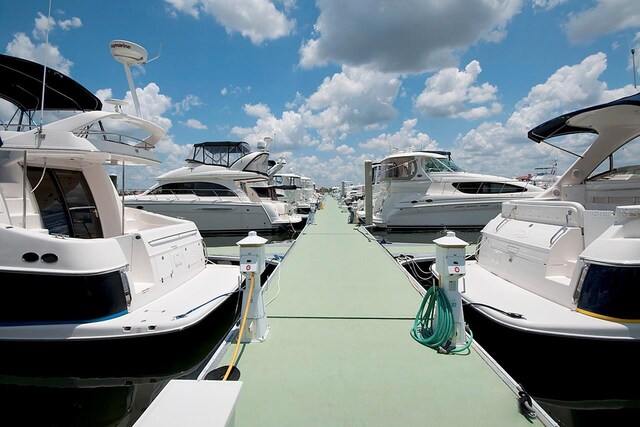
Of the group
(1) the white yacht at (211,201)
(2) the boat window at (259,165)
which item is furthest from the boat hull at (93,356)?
(2) the boat window at (259,165)

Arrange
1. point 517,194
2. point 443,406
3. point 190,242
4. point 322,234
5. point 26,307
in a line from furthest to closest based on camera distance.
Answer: point 517,194
point 322,234
point 190,242
point 26,307
point 443,406

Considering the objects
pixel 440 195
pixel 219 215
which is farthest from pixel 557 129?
pixel 219 215

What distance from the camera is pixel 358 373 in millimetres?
2924

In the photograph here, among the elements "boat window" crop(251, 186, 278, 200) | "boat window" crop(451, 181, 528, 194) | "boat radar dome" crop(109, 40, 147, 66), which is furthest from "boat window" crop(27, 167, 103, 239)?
"boat window" crop(251, 186, 278, 200)

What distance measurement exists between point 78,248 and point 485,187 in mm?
14497

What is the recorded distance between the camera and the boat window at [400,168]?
46.9 feet

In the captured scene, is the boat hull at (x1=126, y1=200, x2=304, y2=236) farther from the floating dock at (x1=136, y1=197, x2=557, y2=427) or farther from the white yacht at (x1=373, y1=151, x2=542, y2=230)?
the floating dock at (x1=136, y1=197, x2=557, y2=427)

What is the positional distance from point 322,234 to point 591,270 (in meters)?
8.59

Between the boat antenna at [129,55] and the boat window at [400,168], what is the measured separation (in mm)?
10705

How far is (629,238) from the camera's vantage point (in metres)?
3.38

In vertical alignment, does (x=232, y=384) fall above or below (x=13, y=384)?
above

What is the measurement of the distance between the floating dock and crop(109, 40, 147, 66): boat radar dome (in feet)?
16.7

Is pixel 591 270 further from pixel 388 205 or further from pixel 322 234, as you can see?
pixel 388 205

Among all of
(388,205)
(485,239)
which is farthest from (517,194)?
(485,239)
